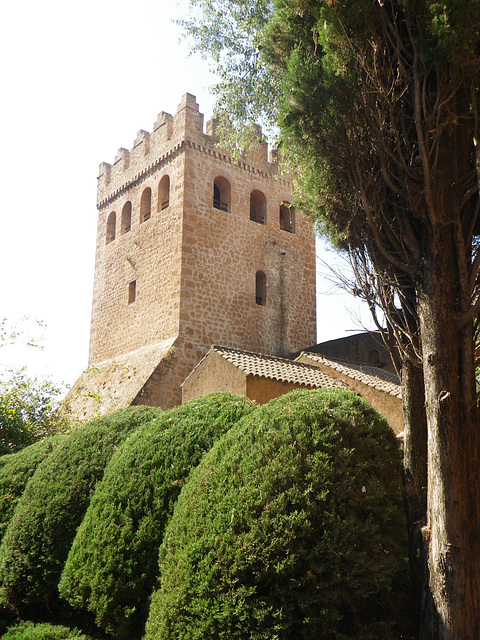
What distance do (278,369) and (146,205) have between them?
9.40 meters

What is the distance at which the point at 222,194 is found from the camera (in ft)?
60.4

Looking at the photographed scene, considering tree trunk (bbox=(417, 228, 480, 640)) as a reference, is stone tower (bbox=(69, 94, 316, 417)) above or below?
above

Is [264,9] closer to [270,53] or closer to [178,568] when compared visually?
[270,53]

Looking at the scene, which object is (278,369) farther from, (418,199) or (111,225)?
(111,225)

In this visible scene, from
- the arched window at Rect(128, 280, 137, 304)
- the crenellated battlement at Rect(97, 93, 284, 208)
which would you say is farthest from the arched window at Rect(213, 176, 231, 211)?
the arched window at Rect(128, 280, 137, 304)

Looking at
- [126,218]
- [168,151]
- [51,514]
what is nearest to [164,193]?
[168,151]

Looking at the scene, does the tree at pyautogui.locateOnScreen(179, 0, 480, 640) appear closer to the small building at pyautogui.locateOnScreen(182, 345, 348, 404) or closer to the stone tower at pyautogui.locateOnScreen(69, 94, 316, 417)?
the small building at pyautogui.locateOnScreen(182, 345, 348, 404)

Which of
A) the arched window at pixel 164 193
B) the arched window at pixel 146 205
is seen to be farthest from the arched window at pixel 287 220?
the arched window at pixel 146 205

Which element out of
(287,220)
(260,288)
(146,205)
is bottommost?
(260,288)

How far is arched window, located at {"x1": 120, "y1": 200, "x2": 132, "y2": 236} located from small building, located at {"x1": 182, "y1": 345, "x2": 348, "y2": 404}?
29.5ft

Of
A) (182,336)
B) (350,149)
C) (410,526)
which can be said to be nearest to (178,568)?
(410,526)

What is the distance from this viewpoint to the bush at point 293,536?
3.61 metres

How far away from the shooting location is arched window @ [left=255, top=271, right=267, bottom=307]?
59.8 ft

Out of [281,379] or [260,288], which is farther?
[260,288]
